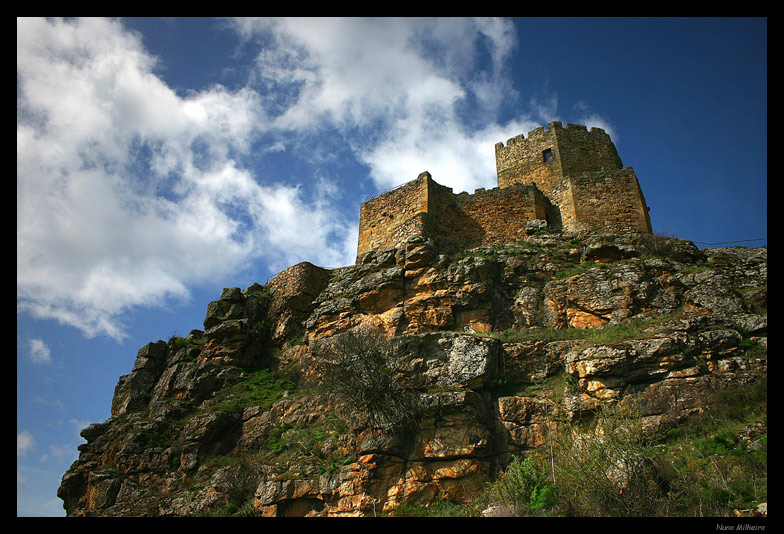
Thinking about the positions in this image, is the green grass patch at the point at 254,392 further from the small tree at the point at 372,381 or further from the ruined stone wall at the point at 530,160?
the ruined stone wall at the point at 530,160

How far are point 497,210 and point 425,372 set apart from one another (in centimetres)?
1102

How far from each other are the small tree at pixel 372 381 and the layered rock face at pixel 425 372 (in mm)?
136

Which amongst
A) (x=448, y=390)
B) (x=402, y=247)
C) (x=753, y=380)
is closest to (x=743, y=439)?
(x=753, y=380)

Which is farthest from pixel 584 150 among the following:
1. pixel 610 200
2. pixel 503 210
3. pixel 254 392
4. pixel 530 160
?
pixel 254 392

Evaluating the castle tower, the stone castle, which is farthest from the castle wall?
the castle tower

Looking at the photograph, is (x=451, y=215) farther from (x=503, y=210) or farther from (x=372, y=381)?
(x=372, y=381)

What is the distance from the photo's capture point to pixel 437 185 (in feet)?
78.5

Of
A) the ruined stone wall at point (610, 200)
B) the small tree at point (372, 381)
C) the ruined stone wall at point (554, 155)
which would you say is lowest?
the small tree at point (372, 381)

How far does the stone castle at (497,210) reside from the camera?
21672 mm

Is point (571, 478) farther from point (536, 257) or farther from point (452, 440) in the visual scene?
point (536, 257)

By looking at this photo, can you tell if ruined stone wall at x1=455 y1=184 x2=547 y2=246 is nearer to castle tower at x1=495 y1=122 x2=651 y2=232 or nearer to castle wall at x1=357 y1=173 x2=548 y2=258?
castle wall at x1=357 y1=173 x2=548 y2=258

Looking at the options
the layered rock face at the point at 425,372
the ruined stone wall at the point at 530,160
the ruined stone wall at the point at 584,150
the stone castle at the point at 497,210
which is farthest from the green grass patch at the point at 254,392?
the ruined stone wall at the point at 584,150

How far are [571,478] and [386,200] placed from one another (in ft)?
56.0

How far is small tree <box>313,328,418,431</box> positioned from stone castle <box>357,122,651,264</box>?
752cm
